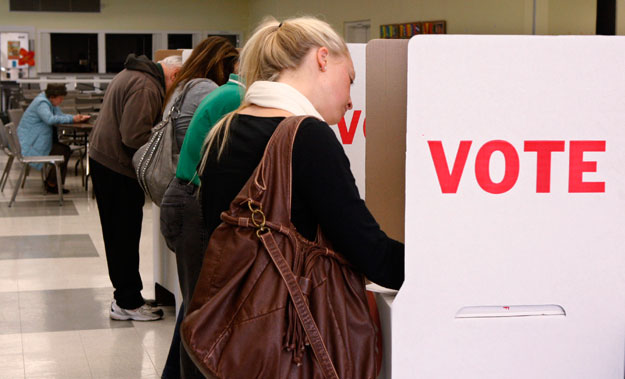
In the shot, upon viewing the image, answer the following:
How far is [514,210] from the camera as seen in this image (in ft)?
4.73

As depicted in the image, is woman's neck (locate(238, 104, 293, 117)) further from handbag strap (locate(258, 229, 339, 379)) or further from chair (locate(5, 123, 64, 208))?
chair (locate(5, 123, 64, 208))

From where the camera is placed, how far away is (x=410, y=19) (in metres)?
11.4

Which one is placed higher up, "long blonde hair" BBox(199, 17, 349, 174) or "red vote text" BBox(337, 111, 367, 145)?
"long blonde hair" BBox(199, 17, 349, 174)

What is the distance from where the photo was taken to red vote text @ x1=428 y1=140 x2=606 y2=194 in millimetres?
1409

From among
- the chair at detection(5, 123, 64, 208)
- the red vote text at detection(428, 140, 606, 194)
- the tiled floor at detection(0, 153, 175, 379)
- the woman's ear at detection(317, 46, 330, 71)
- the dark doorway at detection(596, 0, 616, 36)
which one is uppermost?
the dark doorway at detection(596, 0, 616, 36)

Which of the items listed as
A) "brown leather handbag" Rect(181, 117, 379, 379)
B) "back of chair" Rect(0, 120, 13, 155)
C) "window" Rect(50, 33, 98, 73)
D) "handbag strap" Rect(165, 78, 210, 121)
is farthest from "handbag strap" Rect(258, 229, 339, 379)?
"window" Rect(50, 33, 98, 73)

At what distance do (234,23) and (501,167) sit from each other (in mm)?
20006

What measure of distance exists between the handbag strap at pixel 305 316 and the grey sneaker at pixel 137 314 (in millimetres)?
2961

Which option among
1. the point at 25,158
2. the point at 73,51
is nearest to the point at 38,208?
the point at 25,158

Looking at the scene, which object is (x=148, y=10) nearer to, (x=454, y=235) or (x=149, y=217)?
(x=149, y=217)

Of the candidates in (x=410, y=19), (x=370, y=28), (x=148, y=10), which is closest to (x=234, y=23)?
(x=148, y=10)

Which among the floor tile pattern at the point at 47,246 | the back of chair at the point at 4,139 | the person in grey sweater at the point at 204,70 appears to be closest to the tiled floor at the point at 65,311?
the floor tile pattern at the point at 47,246

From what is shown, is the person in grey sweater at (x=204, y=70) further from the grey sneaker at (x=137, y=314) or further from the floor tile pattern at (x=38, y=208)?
the floor tile pattern at (x=38, y=208)

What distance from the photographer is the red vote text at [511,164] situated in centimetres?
141
